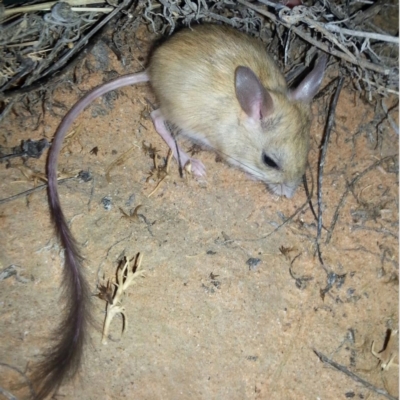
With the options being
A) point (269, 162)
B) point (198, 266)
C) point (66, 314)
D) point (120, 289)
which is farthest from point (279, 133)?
point (66, 314)

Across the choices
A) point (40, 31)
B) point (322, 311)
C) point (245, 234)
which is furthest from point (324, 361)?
point (40, 31)

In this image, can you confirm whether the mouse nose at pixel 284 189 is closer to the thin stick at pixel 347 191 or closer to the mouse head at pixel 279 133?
the mouse head at pixel 279 133

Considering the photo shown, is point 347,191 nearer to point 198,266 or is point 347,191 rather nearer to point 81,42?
point 198,266

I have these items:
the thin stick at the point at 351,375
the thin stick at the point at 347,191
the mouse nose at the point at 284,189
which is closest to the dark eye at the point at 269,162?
the mouse nose at the point at 284,189

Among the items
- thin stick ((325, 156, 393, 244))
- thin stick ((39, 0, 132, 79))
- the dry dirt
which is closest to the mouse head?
the dry dirt

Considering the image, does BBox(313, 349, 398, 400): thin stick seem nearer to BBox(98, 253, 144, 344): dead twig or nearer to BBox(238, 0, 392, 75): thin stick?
BBox(98, 253, 144, 344): dead twig

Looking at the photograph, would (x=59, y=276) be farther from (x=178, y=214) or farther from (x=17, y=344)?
(x=178, y=214)
